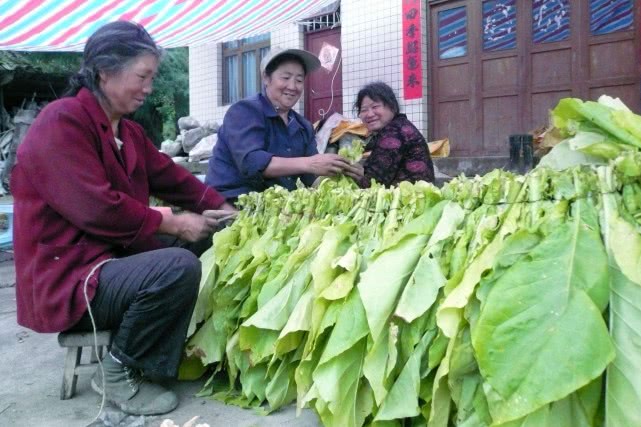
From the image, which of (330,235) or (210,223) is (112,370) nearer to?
(210,223)

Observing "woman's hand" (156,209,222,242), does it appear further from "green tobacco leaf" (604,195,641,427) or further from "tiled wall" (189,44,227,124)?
"tiled wall" (189,44,227,124)

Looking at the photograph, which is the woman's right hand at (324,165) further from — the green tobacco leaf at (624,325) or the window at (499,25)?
the window at (499,25)

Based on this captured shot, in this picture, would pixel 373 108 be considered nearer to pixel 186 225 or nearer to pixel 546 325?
pixel 186 225

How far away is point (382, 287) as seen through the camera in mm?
1738

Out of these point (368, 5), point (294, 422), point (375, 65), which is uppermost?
point (368, 5)

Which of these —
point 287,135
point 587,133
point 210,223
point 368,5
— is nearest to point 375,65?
point 368,5

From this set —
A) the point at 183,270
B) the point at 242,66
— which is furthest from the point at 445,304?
the point at 242,66

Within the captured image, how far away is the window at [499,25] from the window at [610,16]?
2.40 feet

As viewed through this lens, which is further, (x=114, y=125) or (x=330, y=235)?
(x=114, y=125)

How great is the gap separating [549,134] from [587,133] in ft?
1.09

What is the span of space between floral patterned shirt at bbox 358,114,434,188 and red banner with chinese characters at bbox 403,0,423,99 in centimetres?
310

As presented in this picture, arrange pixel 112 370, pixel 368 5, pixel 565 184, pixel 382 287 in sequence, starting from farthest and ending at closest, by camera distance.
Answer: pixel 368 5, pixel 112 370, pixel 382 287, pixel 565 184

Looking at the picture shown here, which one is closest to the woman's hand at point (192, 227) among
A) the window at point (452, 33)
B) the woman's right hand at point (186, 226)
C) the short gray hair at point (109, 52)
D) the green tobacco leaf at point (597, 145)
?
the woman's right hand at point (186, 226)

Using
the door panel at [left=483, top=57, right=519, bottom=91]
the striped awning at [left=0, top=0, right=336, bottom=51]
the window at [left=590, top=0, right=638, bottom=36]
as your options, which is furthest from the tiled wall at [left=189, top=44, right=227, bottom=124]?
the window at [left=590, top=0, right=638, bottom=36]
